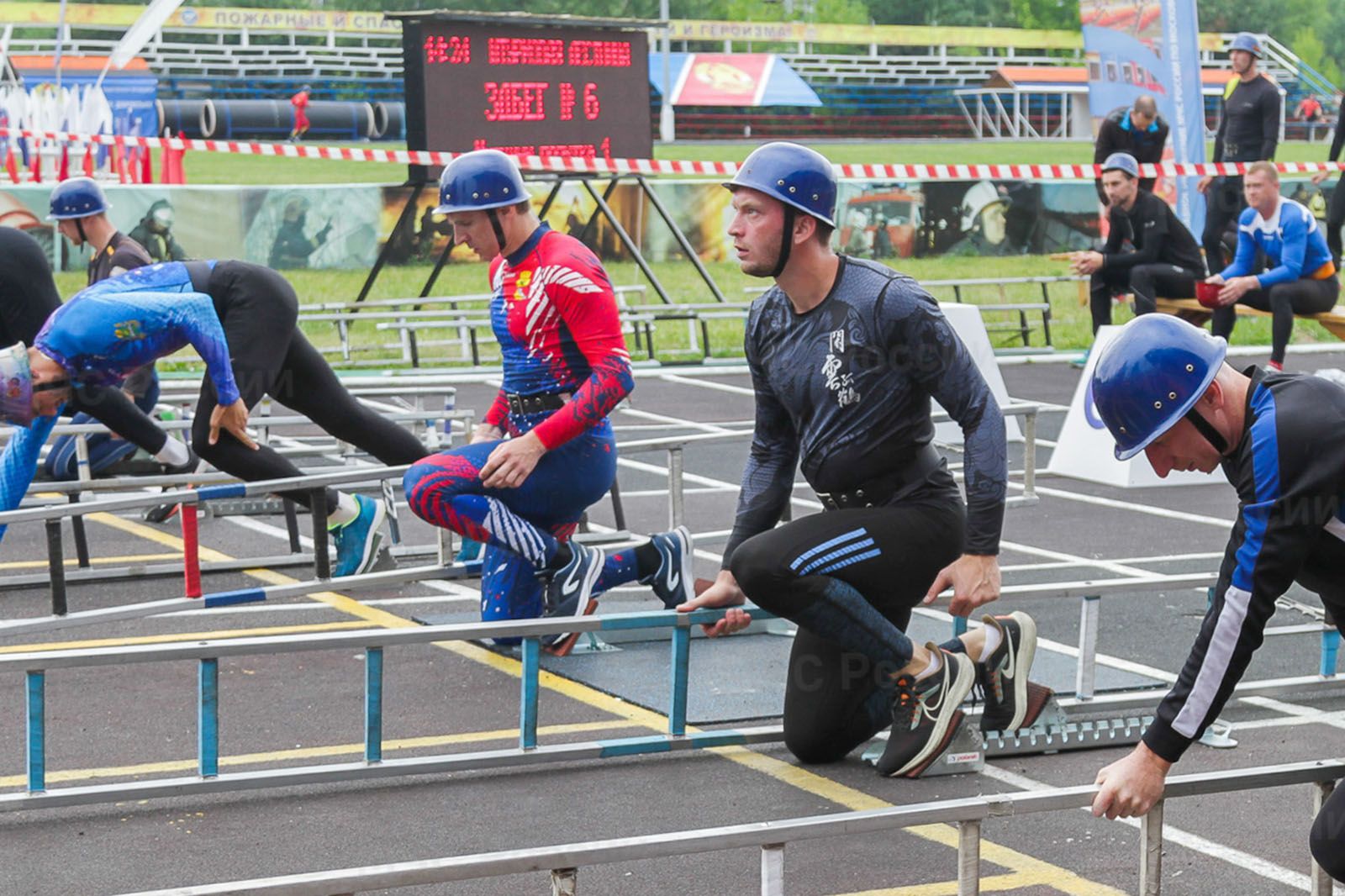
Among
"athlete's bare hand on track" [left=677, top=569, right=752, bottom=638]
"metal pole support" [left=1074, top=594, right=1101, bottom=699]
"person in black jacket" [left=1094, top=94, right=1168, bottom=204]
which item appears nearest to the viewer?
"athlete's bare hand on track" [left=677, top=569, right=752, bottom=638]

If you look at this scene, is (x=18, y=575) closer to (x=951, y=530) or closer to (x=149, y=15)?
(x=951, y=530)

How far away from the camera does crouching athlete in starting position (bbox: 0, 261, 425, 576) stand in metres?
7.52

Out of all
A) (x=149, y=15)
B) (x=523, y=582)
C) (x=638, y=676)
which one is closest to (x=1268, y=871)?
(x=638, y=676)

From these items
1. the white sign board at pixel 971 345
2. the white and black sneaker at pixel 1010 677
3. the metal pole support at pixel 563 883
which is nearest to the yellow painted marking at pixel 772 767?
the white and black sneaker at pixel 1010 677

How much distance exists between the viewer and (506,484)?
712 cm

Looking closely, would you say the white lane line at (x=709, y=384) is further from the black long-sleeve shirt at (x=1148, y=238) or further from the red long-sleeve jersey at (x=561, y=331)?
the red long-sleeve jersey at (x=561, y=331)

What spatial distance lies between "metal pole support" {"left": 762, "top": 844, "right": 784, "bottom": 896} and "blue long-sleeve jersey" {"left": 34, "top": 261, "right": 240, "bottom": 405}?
186 inches

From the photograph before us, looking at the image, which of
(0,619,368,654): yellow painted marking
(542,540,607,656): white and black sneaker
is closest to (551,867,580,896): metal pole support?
(542,540,607,656): white and black sneaker

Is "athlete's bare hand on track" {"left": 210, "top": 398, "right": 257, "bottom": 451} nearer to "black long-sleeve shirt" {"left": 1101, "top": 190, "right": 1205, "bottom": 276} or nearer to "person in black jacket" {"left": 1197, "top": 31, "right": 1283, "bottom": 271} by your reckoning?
"black long-sleeve shirt" {"left": 1101, "top": 190, "right": 1205, "bottom": 276}

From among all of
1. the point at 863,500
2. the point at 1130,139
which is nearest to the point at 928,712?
the point at 863,500

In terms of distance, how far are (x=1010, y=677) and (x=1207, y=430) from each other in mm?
2261

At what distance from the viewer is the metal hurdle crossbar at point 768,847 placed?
3.34 m

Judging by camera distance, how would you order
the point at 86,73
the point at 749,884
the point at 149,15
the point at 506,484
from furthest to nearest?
the point at 86,73
the point at 149,15
the point at 506,484
the point at 749,884

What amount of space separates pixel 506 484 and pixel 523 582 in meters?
0.57
